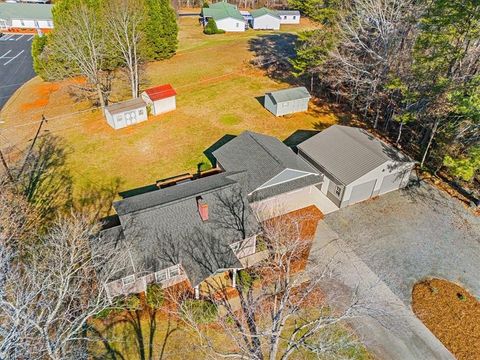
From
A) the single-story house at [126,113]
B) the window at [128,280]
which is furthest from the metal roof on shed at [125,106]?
the window at [128,280]

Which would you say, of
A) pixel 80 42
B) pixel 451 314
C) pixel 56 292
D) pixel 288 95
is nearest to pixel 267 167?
pixel 451 314

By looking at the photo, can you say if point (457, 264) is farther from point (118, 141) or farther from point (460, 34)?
point (118, 141)

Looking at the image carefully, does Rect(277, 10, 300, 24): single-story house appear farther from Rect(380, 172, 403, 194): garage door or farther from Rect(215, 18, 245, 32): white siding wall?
Rect(380, 172, 403, 194): garage door

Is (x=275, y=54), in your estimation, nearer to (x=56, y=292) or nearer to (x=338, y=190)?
(x=338, y=190)

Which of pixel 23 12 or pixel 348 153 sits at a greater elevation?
pixel 23 12

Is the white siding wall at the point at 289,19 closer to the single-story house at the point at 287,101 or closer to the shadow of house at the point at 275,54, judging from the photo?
the shadow of house at the point at 275,54

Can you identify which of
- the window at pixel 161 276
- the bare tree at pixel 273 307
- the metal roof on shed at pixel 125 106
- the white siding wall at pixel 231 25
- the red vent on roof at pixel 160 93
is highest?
the white siding wall at pixel 231 25
